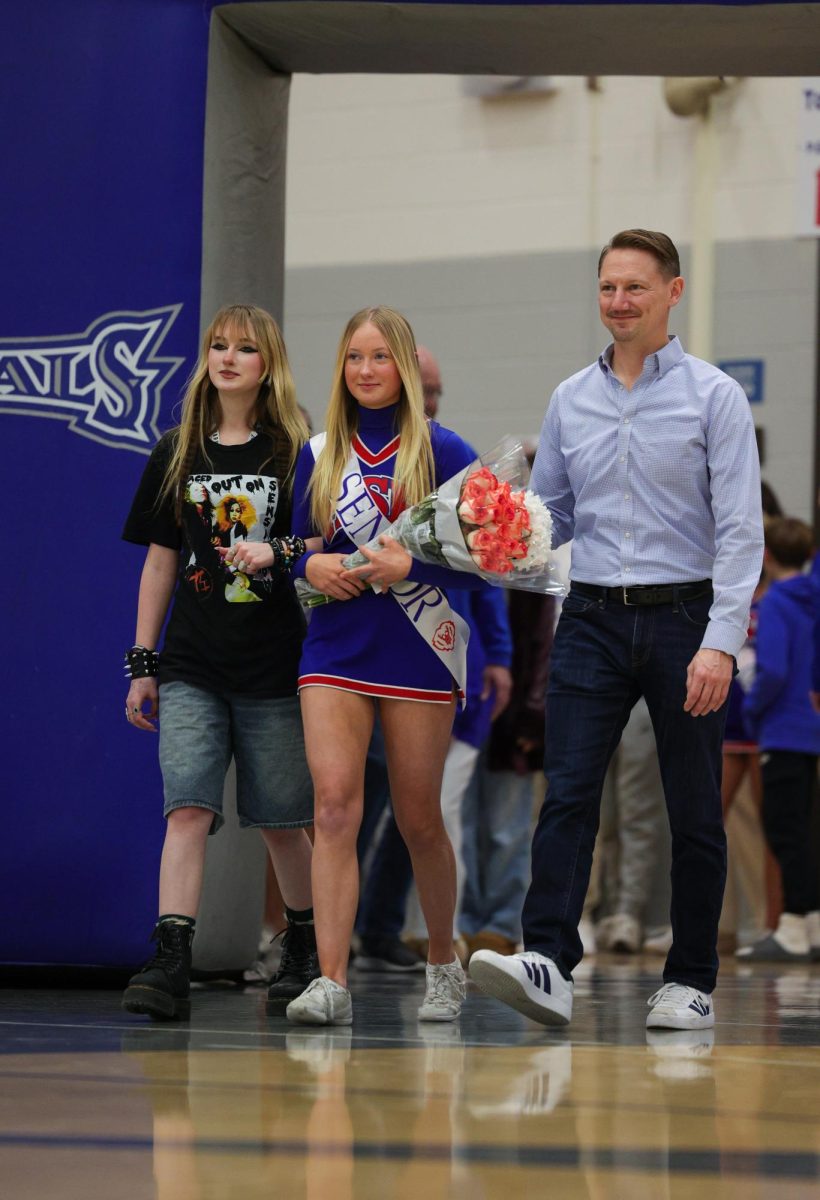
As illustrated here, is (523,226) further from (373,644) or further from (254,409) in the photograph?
(373,644)

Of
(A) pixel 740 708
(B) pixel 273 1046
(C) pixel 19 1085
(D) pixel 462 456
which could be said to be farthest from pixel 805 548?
(C) pixel 19 1085

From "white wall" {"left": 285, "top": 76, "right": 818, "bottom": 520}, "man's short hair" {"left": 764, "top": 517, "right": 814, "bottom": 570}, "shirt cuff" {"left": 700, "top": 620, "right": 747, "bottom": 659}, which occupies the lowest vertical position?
"shirt cuff" {"left": 700, "top": 620, "right": 747, "bottom": 659}

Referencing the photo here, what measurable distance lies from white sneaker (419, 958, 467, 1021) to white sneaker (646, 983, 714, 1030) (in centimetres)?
45

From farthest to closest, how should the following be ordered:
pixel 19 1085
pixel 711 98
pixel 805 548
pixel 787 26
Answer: pixel 711 98
pixel 805 548
pixel 787 26
pixel 19 1085

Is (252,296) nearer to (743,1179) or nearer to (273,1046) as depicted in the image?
(273,1046)

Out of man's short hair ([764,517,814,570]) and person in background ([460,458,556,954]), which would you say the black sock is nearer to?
person in background ([460,458,556,954])

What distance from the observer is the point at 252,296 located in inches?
206

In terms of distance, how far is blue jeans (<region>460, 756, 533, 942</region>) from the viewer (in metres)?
6.89

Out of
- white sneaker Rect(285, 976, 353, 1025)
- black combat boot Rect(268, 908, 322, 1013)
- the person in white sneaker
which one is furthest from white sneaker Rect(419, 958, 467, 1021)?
black combat boot Rect(268, 908, 322, 1013)

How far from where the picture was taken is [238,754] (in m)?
4.56

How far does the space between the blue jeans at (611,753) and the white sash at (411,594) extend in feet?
0.79

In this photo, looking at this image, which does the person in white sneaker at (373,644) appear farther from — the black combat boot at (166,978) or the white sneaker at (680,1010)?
the white sneaker at (680,1010)

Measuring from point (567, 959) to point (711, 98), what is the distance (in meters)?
7.03

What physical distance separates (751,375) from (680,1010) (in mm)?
6415
